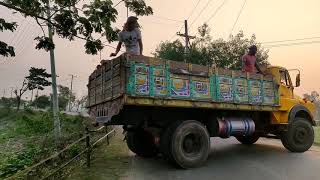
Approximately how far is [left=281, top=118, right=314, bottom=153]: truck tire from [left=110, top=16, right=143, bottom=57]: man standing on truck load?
5681 mm

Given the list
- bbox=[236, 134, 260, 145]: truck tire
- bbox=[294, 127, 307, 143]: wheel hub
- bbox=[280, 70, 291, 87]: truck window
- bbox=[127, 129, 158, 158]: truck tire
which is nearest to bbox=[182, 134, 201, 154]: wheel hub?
bbox=[127, 129, 158, 158]: truck tire

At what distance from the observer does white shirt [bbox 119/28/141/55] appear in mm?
10008

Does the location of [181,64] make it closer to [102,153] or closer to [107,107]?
[107,107]

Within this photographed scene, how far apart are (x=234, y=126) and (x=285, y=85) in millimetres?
2911

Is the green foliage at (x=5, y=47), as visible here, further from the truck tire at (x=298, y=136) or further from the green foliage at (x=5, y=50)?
the truck tire at (x=298, y=136)

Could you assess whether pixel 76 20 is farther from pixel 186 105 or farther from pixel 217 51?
pixel 217 51

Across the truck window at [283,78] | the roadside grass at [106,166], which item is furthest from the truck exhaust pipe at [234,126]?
the roadside grass at [106,166]

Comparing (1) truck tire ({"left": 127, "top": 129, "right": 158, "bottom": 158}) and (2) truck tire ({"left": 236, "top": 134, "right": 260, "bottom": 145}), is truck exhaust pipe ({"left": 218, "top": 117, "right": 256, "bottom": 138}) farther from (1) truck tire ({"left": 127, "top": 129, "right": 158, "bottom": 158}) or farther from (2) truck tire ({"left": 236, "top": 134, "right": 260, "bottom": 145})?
(2) truck tire ({"left": 236, "top": 134, "right": 260, "bottom": 145})

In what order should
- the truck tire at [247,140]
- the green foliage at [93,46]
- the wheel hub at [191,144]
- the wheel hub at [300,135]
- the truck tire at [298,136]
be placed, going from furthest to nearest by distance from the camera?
the truck tire at [247,140] → the wheel hub at [300,135] → the truck tire at [298,136] → the wheel hub at [191,144] → the green foliage at [93,46]

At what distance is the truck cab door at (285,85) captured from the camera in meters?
12.8

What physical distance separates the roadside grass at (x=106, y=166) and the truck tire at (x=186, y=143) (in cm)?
127

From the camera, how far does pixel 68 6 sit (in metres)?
7.68

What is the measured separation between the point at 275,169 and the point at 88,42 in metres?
5.50

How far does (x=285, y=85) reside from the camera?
1293cm
